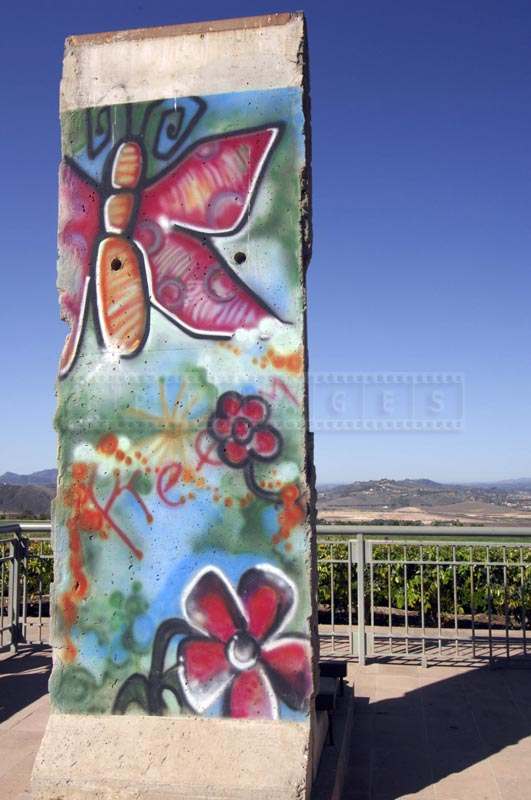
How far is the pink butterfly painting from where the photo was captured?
15.6 ft

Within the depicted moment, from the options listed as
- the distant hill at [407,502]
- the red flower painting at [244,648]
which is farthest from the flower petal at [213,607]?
the distant hill at [407,502]

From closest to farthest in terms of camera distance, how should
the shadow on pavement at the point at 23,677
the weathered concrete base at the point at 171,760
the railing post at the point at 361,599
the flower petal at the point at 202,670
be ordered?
the weathered concrete base at the point at 171,760, the flower petal at the point at 202,670, the shadow on pavement at the point at 23,677, the railing post at the point at 361,599

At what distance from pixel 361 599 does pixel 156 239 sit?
16.1 feet

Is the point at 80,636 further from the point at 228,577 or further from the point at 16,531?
the point at 16,531

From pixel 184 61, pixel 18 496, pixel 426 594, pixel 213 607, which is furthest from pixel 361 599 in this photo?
pixel 18 496

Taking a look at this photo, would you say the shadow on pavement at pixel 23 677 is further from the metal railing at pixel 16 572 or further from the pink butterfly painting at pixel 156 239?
the pink butterfly painting at pixel 156 239

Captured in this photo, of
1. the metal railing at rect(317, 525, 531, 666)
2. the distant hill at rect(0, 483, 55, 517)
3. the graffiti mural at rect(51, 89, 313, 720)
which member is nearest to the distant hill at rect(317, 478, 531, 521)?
the metal railing at rect(317, 525, 531, 666)

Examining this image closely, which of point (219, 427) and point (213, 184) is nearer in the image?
point (219, 427)

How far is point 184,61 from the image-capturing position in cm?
492

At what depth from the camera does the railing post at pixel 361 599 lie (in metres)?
7.90

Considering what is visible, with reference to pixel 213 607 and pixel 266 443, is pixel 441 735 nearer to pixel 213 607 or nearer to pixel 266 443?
pixel 213 607

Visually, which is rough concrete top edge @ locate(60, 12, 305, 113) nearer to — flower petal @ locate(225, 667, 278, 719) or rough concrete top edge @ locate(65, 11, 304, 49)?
rough concrete top edge @ locate(65, 11, 304, 49)

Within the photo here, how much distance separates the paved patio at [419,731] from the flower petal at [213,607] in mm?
1448

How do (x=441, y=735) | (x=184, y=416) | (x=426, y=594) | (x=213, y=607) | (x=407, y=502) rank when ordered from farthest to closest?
(x=407, y=502), (x=426, y=594), (x=441, y=735), (x=184, y=416), (x=213, y=607)
